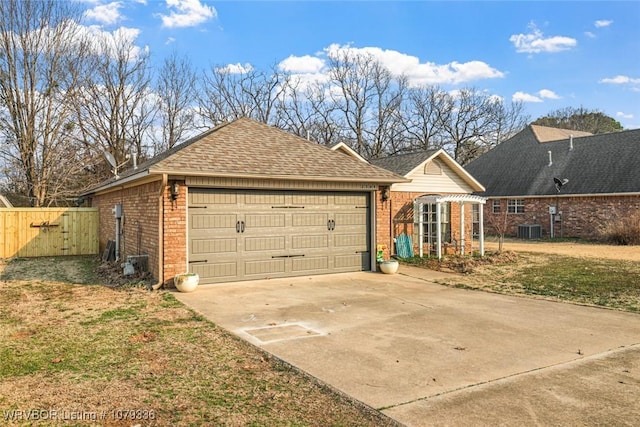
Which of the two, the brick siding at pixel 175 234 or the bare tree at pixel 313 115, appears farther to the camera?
the bare tree at pixel 313 115

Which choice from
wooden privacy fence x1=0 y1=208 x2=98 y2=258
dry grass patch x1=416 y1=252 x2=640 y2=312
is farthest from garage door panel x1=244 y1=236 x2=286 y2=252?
wooden privacy fence x1=0 y1=208 x2=98 y2=258

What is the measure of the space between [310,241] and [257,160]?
2385 mm

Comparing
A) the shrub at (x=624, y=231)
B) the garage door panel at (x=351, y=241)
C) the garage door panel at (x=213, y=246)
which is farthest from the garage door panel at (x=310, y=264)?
the shrub at (x=624, y=231)

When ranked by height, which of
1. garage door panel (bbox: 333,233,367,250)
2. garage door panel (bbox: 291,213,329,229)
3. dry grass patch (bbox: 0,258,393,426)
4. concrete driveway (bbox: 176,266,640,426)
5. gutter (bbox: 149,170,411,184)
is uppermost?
gutter (bbox: 149,170,411,184)

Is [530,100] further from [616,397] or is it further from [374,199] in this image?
[616,397]

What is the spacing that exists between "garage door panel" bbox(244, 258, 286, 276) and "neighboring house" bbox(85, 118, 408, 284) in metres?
0.02

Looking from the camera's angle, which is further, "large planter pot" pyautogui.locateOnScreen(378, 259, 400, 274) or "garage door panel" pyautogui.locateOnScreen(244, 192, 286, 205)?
"large planter pot" pyautogui.locateOnScreen(378, 259, 400, 274)

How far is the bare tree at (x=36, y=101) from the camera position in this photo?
19.7 meters

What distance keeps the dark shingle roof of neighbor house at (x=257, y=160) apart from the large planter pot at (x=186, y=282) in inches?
82.0

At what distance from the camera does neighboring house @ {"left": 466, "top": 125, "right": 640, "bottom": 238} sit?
73.6 feet

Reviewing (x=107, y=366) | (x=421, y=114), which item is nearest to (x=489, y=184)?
(x=421, y=114)

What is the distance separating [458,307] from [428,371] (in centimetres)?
349

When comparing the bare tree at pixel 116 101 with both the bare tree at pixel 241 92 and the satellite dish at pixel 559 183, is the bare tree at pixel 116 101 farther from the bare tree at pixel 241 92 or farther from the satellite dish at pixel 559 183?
the satellite dish at pixel 559 183

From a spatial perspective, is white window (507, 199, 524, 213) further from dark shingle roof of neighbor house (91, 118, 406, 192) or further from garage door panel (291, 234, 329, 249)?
garage door panel (291, 234, 329, 249)
